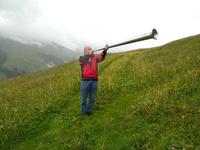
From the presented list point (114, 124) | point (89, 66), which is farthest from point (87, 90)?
point (114, 124)

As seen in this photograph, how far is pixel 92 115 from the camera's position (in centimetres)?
625

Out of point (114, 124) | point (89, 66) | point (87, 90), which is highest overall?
point (89, 66)

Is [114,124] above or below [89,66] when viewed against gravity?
below

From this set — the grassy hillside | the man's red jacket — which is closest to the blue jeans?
the man's red jacket

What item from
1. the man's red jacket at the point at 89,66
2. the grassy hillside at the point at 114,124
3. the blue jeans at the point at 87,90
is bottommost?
the grassy hillside at the point at 114,124

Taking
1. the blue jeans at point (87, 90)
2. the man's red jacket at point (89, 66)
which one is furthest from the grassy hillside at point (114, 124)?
the man's red jacket at point (89, 66)

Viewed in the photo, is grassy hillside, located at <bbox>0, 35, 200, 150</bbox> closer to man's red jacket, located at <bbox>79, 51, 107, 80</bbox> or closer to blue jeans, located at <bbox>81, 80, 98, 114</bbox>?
blue jeans, located at <bbox>81, 80, 98, 114</bbox>

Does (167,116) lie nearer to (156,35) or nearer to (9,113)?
(156,35)

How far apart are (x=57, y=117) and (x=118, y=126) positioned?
3.28 meters

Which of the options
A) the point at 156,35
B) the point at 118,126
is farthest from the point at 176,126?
the point at 156,35

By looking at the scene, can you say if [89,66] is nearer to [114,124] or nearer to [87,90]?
[87,90]

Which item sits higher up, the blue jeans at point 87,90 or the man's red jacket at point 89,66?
the man's red jacket at point 89,66

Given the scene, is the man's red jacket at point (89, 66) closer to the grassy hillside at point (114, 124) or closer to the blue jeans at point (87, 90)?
the blue jeans at point (87, 90)

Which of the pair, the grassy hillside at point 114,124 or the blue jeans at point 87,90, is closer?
the grassy hillside at point 114,124
